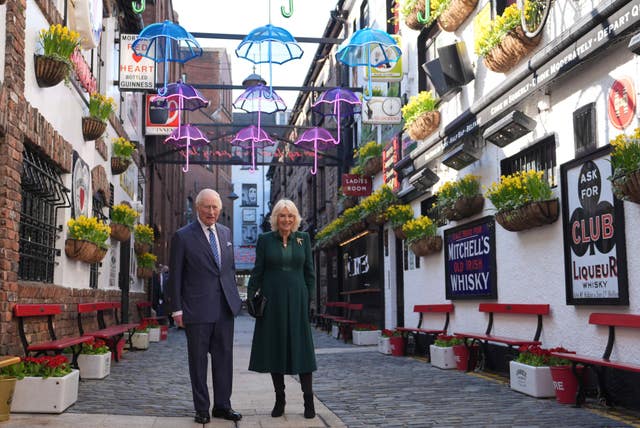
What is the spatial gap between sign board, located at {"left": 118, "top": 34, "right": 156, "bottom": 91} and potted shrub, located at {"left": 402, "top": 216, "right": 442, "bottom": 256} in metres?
6.24

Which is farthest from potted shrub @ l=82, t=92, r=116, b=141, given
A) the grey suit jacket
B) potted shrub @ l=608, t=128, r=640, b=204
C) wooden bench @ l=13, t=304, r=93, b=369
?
potted shrub @ l=608, t=128, r=640, b=204

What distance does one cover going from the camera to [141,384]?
8.70 metres

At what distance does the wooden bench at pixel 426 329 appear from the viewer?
1182 cm

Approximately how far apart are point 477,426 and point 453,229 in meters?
6.03

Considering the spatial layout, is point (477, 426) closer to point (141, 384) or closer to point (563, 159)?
point (563, 159)

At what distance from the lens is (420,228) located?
12.5 metres

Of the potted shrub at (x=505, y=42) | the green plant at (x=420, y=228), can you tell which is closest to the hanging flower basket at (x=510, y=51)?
the potted shrub at (x=505, y=42)

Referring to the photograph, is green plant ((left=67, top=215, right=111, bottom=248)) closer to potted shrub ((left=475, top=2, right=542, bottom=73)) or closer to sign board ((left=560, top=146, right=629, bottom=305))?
potted shrub ((left=475, top=2, right=542, bottom=73))

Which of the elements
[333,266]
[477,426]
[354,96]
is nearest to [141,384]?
[477,426]

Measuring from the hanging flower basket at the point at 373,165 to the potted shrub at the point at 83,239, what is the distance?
8.22 m

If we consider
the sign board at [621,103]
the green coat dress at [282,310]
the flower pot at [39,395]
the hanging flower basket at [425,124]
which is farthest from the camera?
the hanging flower basket at [425,124]

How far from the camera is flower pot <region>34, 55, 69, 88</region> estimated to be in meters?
8.18

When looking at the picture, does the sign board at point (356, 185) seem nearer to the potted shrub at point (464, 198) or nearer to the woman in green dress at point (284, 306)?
the potted shrub at point (464, 198)

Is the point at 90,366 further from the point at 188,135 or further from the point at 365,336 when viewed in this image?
the point at 188,135
